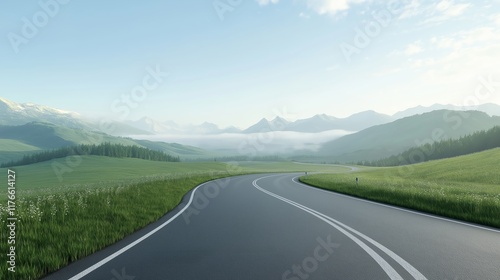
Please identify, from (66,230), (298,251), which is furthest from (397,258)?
(66,230)

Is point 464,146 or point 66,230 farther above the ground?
point 464,146

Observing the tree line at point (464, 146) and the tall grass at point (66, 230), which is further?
the tree line at point (464, 146)

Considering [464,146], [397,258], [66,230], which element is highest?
[464,146]

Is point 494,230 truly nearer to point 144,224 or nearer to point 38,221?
point 144,224

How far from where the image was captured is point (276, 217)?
1138cm

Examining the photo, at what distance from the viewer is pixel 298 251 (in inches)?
261

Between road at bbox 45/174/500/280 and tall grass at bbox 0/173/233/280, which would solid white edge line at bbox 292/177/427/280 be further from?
tall grass at bbox 0/173/233/280

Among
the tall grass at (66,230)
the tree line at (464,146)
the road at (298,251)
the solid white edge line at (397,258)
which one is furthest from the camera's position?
the tree line at (464,146)

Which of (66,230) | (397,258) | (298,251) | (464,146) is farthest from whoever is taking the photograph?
(464,146)

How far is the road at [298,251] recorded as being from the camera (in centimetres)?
529

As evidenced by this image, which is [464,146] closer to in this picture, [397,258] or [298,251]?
[397,258]

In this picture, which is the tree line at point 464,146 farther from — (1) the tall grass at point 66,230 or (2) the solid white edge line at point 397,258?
(1) the tall grass at point 66,230

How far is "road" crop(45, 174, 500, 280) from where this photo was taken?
5.29 m

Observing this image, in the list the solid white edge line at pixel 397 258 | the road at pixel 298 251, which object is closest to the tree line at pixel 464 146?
the road at pixel 298 251
